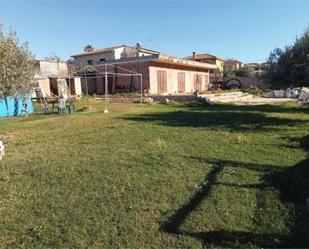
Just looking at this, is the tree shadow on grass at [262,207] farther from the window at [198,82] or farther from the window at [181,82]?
the window at [198,82]

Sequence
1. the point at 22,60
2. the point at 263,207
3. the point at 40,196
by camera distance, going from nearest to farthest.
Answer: the point at 263,207 → the point at 40,196 → the point at 22,60

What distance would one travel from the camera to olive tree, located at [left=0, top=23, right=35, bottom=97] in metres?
8.66

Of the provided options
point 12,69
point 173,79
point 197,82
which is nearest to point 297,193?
point 12,69

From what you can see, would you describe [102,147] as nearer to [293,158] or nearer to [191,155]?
[191,155]

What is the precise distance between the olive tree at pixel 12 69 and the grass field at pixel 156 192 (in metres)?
1.49

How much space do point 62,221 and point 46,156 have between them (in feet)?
11.6

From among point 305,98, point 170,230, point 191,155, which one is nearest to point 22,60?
point 191,155

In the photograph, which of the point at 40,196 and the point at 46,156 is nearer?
the point at 40,196

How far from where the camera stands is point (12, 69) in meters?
9.05

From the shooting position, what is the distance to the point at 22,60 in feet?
33.1

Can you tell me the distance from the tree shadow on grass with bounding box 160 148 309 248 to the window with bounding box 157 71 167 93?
26.0 metres

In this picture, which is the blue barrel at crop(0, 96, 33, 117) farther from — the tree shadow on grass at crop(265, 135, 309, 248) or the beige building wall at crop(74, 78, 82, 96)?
the tree shadow on grass at crop(265, 135, 309, 248)

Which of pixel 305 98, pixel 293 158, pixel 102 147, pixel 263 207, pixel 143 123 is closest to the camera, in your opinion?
pixel 263 207

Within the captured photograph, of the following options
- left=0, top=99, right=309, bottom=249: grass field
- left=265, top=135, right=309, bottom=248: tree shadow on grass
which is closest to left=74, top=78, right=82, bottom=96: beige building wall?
left=0, top=99, right=309, bottom=249: grass field
